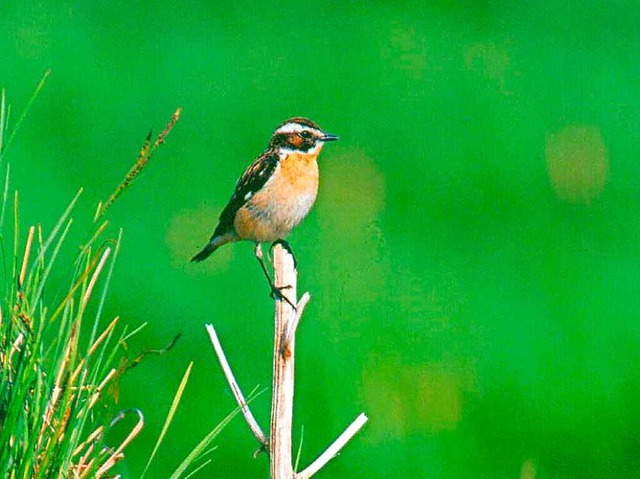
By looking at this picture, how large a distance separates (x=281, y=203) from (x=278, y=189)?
0.06 meters

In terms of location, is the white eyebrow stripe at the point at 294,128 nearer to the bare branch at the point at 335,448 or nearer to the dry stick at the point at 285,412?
the dry stick at the point at 285,412

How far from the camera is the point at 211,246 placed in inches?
174

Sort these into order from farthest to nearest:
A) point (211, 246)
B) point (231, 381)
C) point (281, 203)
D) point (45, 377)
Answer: point (211, 246)
point (281, 203)
point (231, 381)
point (45, 377)

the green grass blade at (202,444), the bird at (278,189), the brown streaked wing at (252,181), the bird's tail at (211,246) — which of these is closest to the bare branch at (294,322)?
the green grass blade at (202,444)

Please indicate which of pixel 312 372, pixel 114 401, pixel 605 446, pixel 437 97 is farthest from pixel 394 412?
pixel 114 401

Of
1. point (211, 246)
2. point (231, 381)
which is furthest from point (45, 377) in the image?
point (211, 246)

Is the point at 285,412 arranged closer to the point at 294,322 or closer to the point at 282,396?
the point at 282,396

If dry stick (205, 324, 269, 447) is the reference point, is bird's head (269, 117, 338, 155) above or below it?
below

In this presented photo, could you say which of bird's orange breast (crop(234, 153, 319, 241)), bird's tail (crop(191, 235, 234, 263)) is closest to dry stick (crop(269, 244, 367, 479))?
bird's orange breast (crop(234, 153, 319, 241))

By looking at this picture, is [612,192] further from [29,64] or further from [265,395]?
[29,64]

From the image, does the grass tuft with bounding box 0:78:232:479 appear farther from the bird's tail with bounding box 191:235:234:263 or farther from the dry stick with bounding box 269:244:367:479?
the bird's tail with bounding box 191:235:234:263

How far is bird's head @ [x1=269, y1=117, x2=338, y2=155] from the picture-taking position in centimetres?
407

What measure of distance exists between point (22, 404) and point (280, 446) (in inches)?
19.3

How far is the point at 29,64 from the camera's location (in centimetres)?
577
